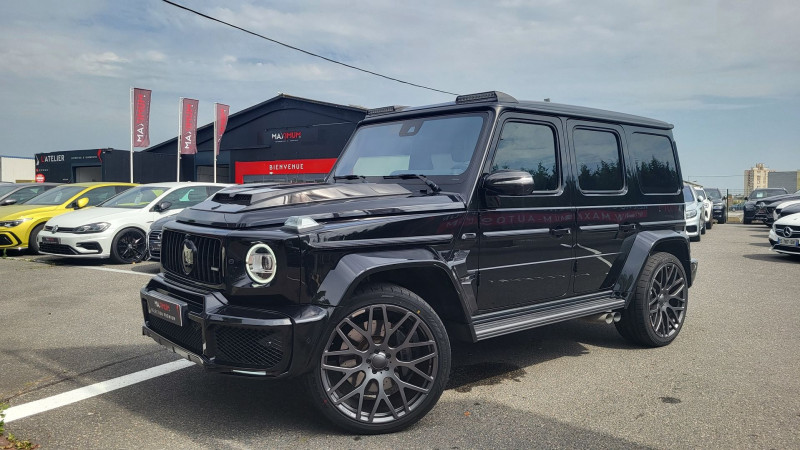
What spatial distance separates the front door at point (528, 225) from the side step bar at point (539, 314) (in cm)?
6

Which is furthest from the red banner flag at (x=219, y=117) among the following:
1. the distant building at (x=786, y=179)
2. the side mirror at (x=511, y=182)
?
the distant building at (x=786, y=179)

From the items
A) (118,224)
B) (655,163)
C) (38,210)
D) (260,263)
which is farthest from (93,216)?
(655,163)

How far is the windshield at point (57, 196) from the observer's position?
531 inches

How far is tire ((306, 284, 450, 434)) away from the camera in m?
3.32

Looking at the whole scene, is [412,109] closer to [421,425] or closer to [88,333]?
[421,425]

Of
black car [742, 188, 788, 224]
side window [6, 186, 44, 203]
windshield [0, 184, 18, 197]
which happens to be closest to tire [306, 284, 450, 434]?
side window [6, 186, 44, 203]

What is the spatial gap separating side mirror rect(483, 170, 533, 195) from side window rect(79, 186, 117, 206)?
1194 centimetres

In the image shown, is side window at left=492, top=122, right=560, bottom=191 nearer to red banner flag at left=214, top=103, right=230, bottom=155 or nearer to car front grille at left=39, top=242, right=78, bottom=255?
car front grille at left=39, top=242, right=78, bottom=255

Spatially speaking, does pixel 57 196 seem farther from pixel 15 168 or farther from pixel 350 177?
pixel 15 168

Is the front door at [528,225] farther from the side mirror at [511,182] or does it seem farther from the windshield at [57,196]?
the windshield at [57,196]

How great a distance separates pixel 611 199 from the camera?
4.99m

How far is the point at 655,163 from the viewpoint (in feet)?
18.3

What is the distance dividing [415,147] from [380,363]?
1.76 meters

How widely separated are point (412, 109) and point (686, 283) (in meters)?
3.08
